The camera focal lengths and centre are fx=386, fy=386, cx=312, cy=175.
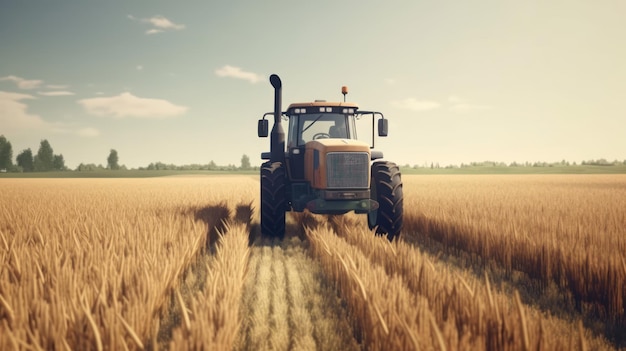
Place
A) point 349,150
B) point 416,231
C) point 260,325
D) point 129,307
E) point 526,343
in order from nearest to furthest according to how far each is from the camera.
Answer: point 526,343 → point 129,307 → point 260,325 → point 349,150 → point 416,231

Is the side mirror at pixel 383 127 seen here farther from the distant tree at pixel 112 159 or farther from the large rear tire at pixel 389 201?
the distant tree at pixel 112 159

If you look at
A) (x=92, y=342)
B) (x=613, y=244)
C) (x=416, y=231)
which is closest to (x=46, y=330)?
(x=92, y=342)

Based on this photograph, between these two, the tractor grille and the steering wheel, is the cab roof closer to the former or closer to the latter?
the steering wheel

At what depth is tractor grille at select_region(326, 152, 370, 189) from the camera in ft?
21.7

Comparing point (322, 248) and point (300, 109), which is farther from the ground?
point (300, 109)

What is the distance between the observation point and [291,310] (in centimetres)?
343

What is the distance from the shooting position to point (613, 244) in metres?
4.53

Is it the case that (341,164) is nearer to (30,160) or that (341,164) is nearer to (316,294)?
(316,294)

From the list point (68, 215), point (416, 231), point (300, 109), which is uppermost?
point (300, 109)

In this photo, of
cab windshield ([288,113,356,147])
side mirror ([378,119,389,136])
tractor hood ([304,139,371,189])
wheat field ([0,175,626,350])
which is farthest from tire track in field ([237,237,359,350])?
side mirror ([378,119,389,136])

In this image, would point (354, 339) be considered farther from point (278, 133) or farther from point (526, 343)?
point (278, 133)

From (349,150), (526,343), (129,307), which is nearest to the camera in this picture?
(526,343)

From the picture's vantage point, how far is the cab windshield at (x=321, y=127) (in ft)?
25.0

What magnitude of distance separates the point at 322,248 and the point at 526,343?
124 inches
